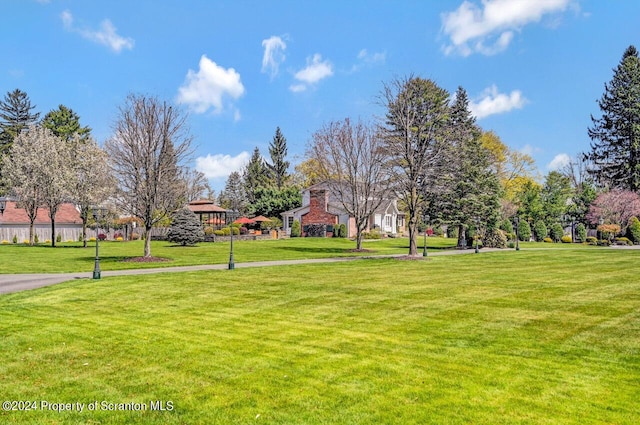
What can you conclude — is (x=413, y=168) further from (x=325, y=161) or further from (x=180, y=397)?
(x=180, y=397)

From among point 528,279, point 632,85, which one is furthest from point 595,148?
point 528,279

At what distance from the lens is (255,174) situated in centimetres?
9400

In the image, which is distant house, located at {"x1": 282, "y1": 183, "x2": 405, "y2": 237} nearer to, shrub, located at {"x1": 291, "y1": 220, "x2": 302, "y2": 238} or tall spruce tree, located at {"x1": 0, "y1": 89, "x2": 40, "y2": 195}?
shrub, located at {"x1": 291, "y1": 220, "x2": 302, "y2": 238}

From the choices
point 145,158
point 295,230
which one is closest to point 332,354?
point 145,158

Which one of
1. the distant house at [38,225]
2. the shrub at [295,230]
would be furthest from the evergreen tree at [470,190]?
the distant house at [38,225]

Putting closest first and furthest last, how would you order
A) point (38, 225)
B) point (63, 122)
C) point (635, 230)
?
1. point (635, 230)
2. point (38, 225)
3. point (63, 122)

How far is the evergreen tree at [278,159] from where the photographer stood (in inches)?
3740

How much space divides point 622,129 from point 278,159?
59434 mm

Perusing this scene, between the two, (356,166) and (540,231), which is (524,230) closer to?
(540,231)

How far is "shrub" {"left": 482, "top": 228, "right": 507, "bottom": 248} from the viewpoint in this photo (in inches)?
1586

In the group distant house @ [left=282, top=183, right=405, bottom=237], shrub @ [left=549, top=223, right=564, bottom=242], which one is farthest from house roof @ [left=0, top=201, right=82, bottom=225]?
shrub @ [left=549, top=223, right=564, bottom=242]

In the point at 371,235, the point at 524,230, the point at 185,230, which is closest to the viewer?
the point at 185,230

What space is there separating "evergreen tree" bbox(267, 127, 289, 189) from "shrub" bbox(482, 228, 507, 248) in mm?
58001

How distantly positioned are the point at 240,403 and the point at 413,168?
24129 mm
